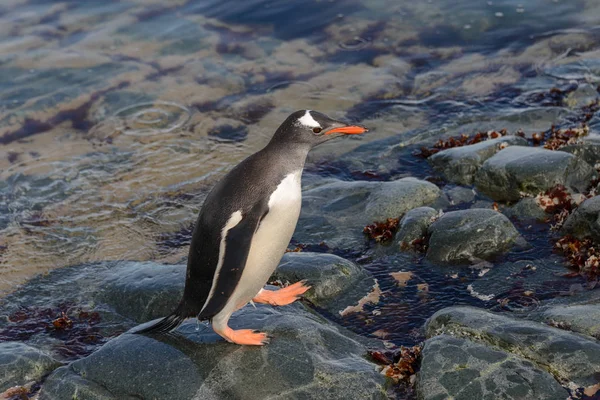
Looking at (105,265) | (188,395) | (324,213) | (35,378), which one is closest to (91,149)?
(105,265)

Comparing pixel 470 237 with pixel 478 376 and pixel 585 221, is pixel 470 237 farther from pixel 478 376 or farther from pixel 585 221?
pixel 478 376

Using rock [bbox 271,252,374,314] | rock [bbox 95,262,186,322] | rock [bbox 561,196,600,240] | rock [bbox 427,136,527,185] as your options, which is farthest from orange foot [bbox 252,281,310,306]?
rock [bbox 427,136,527,185]

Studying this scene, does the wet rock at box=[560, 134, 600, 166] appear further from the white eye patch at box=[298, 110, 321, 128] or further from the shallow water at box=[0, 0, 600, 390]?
the white eye patch at box=[298, 110, 321, 128]

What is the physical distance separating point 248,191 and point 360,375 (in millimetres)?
1535

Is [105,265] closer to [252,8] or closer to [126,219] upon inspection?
[126,219]

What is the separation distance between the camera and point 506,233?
7.55 meters

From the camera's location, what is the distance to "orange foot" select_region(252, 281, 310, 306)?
6.26 metres

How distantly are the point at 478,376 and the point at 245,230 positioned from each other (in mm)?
1897

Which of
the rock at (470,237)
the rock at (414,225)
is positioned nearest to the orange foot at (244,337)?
the rock at (470,237)

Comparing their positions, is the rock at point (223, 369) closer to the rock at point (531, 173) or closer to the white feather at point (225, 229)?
the white feather at point (225, 229)

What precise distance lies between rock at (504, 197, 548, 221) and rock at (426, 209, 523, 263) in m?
0.68

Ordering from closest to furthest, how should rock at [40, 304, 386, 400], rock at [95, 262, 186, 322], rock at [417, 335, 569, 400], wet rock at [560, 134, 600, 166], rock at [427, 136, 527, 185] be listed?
rock at [417, 335, 569, 400]
rock at [40, 304, 386, 400]
rock at [95, 262, 186, 322]
wet rock at [560, 134, 600, 166]
rock at [427, 136, 527, 185]

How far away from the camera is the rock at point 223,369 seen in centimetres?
531

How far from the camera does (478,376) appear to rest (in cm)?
527
